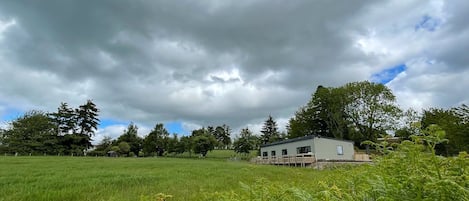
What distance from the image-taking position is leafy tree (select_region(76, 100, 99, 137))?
61031 mm

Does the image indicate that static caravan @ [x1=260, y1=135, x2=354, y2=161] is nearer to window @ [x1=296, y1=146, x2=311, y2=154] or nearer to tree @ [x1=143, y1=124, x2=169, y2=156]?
window @ [x1=296, y1=146, x2=311, y2=154]

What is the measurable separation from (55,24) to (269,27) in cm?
1645

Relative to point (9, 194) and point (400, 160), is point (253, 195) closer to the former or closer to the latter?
point (400, 160)

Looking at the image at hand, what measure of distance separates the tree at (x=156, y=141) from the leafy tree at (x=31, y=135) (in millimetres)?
18308

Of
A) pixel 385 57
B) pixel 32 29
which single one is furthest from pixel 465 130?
pixel 32 29

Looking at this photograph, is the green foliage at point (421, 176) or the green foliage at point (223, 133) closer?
the green foliage at point (421, 176)

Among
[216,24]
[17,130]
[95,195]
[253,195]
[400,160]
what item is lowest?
[95,195]

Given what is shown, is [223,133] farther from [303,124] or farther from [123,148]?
[303,124]

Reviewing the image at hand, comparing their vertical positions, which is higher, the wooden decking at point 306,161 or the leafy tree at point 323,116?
the leafy tree at point 323,116

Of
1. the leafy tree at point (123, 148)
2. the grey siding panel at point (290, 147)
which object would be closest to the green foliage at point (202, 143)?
the leafy tree at point (123, 148)

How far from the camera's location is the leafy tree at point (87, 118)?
6103 cm

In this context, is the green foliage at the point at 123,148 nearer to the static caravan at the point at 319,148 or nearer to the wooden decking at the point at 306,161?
the static caravan at the point at 319,148

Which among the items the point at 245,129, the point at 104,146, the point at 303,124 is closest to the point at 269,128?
the point at 245,129

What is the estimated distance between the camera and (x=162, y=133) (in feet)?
216
